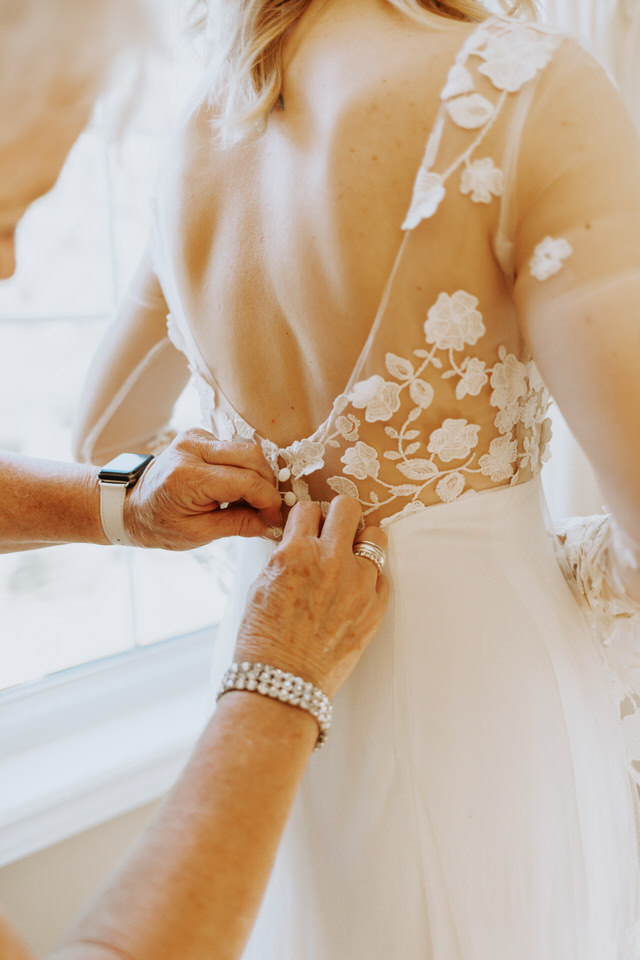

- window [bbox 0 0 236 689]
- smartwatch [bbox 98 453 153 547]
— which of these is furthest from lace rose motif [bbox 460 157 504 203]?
window [bbox 0 0 236 689]

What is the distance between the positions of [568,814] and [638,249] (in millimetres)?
616

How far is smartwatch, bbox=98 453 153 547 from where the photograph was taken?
3.17ft

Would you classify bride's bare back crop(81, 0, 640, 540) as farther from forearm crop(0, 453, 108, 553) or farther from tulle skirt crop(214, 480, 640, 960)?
forearm crop(0, 453, 108, 553)

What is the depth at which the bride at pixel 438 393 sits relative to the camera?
648 millimetres

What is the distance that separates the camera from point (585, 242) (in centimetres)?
62

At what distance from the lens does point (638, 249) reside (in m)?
0.62

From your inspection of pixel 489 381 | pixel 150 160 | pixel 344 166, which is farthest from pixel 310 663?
pixel 150 160

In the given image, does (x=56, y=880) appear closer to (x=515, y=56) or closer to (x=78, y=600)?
(x=78, y=600)

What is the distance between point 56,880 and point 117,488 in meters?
0.90

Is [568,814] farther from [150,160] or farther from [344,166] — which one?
[150,160]

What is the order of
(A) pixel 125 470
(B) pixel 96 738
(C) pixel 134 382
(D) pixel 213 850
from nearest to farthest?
(D) pixel 213 850
(A) pixel 125 470
(C) pixel 134 382
(B) pixel 96 738

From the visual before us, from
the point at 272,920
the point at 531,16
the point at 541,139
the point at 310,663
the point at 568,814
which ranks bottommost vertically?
the point at 272,920

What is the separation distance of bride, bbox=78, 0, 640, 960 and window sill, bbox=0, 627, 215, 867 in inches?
21.0

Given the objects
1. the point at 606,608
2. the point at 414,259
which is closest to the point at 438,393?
the point at 414,259
